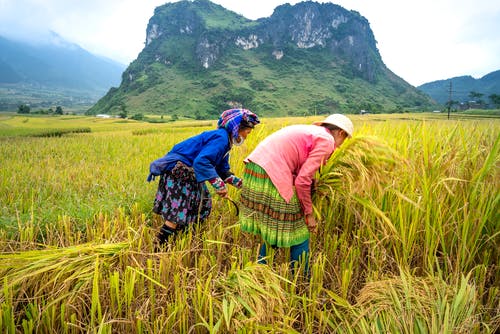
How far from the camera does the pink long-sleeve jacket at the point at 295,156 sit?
1.69m

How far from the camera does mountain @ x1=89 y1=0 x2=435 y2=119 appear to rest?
7031 centimetres

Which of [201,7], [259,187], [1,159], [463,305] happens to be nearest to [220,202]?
[259,187]

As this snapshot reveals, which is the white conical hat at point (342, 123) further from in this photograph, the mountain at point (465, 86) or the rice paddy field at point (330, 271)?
the mountain at point (465, 86)

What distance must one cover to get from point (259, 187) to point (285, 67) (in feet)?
343

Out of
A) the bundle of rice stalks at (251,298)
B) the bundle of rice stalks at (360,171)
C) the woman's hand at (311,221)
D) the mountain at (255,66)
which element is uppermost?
the mountain at (255,66)

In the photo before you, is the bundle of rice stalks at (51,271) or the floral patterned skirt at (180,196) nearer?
the bundle of rice stalks at (51,271)

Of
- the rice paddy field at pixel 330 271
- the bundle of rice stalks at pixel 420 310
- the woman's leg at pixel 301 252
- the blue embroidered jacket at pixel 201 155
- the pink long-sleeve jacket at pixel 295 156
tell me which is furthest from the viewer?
the blue embroidered jacket at pixel 201 155

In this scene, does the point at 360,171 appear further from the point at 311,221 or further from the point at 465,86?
the point at 465,86

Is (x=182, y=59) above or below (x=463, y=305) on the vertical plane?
above

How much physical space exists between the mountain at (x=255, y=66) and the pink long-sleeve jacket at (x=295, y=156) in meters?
56.7

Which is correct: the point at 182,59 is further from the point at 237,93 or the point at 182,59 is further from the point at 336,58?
the point at 336,58

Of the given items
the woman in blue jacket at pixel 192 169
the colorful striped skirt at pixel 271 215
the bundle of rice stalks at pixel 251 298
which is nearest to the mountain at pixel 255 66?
the woman in blue jacket at pixel 192 169

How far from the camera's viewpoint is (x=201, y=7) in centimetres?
12925

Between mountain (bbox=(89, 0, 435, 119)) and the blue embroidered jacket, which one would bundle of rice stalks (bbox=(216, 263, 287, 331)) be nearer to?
the blue embroidered jacket
